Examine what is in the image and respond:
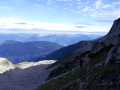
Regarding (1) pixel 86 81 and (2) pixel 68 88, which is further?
(2) pixel 68 88

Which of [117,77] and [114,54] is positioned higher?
[114,54]

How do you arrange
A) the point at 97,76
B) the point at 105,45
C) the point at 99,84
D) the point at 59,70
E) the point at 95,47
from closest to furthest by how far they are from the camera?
the point at 99,84 < the point at 97,76 < the point at 105,45 < the point at 95,47 < the point at 59,70

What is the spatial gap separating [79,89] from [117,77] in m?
5.37

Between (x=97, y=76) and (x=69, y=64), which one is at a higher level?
(x=97, y=76)

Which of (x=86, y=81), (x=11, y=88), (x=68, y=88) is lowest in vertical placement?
(x=11, y=88)

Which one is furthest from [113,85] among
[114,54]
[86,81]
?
[114,54]

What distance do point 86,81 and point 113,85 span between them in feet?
15.5

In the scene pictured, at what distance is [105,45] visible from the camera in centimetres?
3522

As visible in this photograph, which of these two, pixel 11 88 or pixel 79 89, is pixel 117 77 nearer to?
pixel 79 89

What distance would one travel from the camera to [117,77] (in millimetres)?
17234

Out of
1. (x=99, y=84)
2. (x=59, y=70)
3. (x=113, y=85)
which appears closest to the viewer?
(x=113, y=85)

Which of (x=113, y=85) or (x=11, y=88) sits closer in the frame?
(x=113, y=85)

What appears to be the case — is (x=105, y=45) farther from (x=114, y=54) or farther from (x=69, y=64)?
(x=69, y=64)

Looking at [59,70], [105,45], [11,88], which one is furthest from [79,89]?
[11,88]
